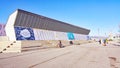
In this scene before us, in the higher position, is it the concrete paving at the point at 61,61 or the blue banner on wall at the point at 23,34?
the blue banner on wall at the point at 23,34

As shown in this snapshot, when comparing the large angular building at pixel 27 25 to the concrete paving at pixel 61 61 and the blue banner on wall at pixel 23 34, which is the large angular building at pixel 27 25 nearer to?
the blue banner on wall at pixel 23 34

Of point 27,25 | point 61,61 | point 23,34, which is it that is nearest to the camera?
point 61,61

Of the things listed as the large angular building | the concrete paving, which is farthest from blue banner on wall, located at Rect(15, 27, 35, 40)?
the concrete paving

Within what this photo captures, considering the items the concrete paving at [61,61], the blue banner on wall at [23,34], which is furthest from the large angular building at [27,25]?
the concrete paving at [61,61]

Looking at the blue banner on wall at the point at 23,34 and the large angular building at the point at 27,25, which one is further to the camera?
the large angular building at the point at 27,25

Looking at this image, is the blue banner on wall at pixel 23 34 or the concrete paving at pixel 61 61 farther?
the blue banner on wall at pixel 23 34

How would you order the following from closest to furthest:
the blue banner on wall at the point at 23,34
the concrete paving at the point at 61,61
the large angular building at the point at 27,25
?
the concrete paving at the point at 61,61 → the blue banner on wall at the point at 23,34 → the large angular building at the point at 27,25

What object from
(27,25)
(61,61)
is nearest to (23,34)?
(27,25)

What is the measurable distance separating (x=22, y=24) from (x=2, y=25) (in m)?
12.5

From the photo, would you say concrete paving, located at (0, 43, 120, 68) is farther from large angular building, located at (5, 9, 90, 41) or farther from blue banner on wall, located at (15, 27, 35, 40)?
large angular building, located at (5, 9, 90, 41)

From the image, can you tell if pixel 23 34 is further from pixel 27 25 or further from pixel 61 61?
pixel 61 61

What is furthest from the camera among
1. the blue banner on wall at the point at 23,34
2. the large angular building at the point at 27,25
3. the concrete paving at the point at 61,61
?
the large angular building at the point at 27,25

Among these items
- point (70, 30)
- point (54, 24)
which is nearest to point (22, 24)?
point (54, 24)

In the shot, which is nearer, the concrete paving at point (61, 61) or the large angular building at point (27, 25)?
the concrete paving at point (61, 61)
